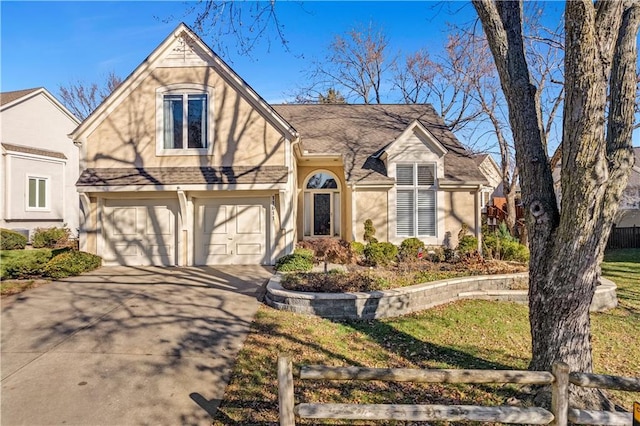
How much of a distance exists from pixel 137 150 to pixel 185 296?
614 cm

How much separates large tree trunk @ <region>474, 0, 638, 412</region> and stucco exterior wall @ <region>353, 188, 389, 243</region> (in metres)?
8.82

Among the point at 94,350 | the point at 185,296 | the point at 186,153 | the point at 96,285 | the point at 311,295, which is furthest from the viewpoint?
the point at 186,153

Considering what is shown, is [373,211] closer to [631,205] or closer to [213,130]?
[213,130]

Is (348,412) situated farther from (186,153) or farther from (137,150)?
(137,150)

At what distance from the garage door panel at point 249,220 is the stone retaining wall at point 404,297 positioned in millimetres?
3188

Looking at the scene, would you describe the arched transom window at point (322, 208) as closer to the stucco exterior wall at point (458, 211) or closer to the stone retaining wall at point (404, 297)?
the stucco exterior wall at point (458, 211)

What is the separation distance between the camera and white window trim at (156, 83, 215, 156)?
1142cm

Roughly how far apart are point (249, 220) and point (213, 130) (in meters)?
3.23

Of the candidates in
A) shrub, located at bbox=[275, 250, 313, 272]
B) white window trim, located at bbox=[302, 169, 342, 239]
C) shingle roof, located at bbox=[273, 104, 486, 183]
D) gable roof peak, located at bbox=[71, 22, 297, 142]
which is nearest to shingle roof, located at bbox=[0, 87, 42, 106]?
gable roof peak, located at bbox=[71, 22, 297, 142]

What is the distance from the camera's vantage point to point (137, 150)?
11516 mm

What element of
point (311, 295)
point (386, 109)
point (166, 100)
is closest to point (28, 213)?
point (166, 100)

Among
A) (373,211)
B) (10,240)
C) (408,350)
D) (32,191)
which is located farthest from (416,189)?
(32,191)

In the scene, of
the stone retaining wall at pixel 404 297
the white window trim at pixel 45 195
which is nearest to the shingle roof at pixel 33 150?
the white window trim at pixel 45 195

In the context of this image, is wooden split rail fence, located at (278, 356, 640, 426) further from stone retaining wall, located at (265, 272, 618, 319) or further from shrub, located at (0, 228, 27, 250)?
shrub, located at (0, 228, 27, 250)
